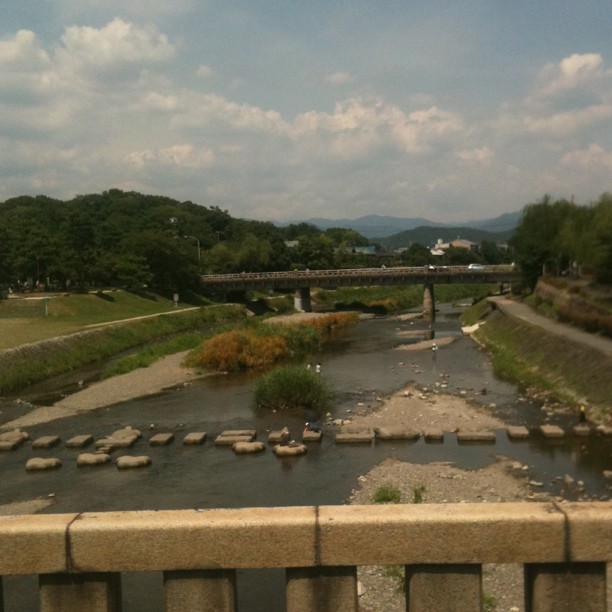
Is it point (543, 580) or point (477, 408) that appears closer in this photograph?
point (543, 580)

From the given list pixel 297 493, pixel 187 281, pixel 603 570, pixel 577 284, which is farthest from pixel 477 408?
pixel 187 281

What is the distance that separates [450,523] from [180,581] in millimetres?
1580

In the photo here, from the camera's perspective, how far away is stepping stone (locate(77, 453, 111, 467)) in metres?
21.5

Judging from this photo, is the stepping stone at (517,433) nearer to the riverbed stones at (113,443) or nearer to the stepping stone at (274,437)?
the stepping stone at (274,437)

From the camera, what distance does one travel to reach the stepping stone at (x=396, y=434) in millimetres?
23922

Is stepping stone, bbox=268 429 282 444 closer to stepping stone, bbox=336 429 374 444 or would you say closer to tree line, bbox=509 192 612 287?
stepping stone, bbox=336 429 374 444

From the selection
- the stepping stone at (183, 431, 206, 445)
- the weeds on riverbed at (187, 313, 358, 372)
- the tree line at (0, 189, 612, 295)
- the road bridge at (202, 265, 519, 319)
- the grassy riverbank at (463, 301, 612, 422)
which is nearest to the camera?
the stepping stone at (183, 431, 206, 445)

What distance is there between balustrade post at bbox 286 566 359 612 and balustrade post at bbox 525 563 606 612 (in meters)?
1.05

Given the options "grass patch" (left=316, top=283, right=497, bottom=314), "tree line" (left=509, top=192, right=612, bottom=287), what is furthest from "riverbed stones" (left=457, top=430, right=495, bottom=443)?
"grass patch" (left=316, top=283, right=497, bottom=314)

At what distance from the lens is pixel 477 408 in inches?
1137

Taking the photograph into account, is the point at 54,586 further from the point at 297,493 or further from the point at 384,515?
the point at 297,493

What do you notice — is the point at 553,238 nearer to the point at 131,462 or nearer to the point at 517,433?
the point at 517,433

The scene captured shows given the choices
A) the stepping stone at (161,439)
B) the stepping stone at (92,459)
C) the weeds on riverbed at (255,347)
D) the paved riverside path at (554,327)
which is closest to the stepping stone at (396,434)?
the stepping stone at (161,439)

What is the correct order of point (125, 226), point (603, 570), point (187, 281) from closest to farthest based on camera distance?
1. point (603, 570)
2. point (187, 281)
3. point (125, 226)
